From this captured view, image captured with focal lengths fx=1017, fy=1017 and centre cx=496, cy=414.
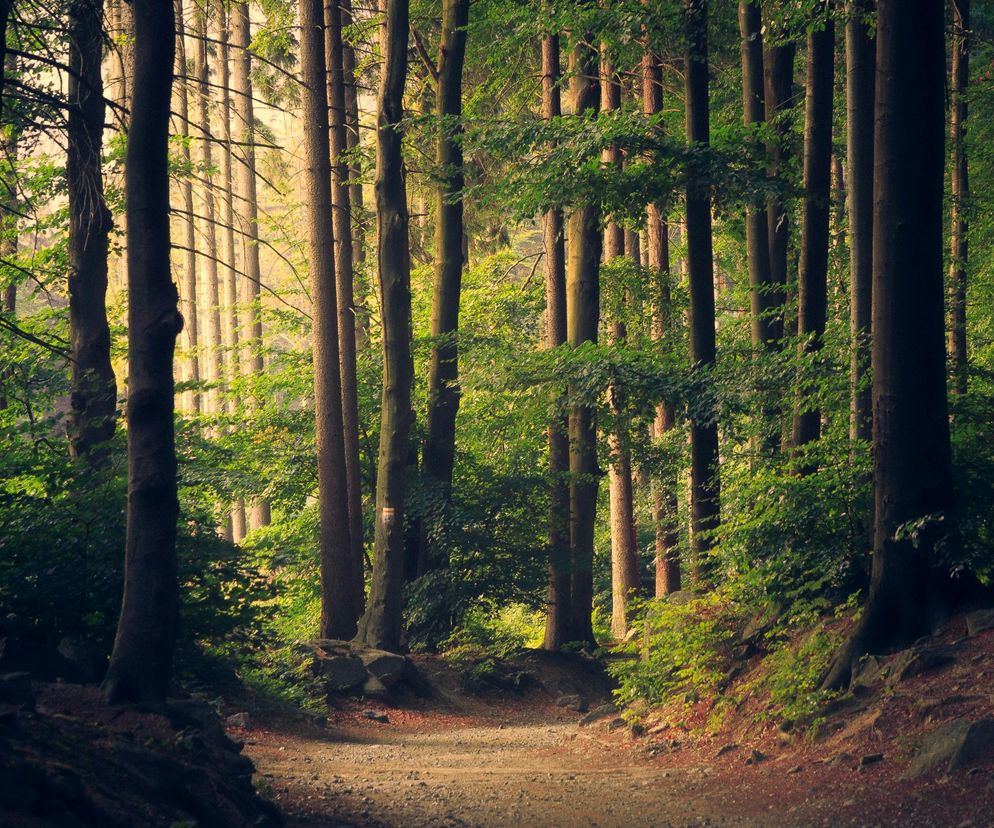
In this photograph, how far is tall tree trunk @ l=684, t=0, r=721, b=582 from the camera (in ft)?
42.5

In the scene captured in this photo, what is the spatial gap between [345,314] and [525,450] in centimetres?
419

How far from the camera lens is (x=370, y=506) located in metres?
19.3

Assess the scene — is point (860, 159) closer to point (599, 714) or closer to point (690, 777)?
point (690, 777)

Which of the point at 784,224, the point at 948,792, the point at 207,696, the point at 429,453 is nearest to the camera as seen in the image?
the point at 948,792

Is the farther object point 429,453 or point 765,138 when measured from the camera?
point 429,453

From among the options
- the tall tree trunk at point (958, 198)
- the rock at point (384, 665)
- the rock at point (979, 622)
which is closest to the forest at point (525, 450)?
the rock at point (979, 622)

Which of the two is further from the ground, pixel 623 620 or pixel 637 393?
pixel 637 393

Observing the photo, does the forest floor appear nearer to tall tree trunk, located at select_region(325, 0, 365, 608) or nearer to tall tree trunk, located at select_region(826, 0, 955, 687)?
tall tree trunk, located at select_region(826, 0, 955, 687)

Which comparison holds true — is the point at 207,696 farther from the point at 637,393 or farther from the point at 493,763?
the point at 637,393

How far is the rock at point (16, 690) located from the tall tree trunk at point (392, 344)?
9930mm

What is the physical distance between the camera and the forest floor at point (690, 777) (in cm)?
661

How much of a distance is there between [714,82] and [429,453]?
351 inches

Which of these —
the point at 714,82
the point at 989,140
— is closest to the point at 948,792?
the point at 714,82

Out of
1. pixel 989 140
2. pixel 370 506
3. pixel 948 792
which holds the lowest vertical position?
pixel 948 792
